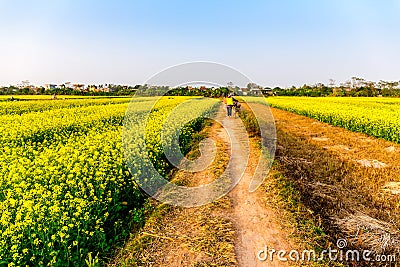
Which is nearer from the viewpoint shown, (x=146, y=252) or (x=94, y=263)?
(x=94, y=263)

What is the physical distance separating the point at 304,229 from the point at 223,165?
13.6 feet

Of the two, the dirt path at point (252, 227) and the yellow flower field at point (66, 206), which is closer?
the yellow flower field at point (66, 206)

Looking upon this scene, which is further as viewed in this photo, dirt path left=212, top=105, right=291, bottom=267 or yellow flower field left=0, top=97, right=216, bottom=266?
dirt path left=212, top=105, right=291, bottom=267

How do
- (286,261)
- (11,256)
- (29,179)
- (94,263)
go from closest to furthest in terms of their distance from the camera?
1. (11,256)
2. (94,263)
3. (286,261)
4. (29,179)

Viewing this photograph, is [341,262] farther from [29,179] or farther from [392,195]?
[29,179]

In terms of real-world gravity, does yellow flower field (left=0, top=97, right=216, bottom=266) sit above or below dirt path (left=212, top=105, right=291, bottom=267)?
above

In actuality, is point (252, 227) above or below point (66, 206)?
below

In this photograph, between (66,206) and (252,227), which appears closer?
(66,206)

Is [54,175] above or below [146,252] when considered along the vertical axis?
above

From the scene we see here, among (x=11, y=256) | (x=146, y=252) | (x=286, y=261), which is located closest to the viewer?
(x=11, y=256)

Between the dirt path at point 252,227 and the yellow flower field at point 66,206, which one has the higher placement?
the yellow flower field at point 66,206

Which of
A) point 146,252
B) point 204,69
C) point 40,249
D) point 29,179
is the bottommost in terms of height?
point 146,252

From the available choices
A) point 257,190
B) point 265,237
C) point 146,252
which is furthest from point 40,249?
point 257,190

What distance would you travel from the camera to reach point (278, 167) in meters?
9.15
